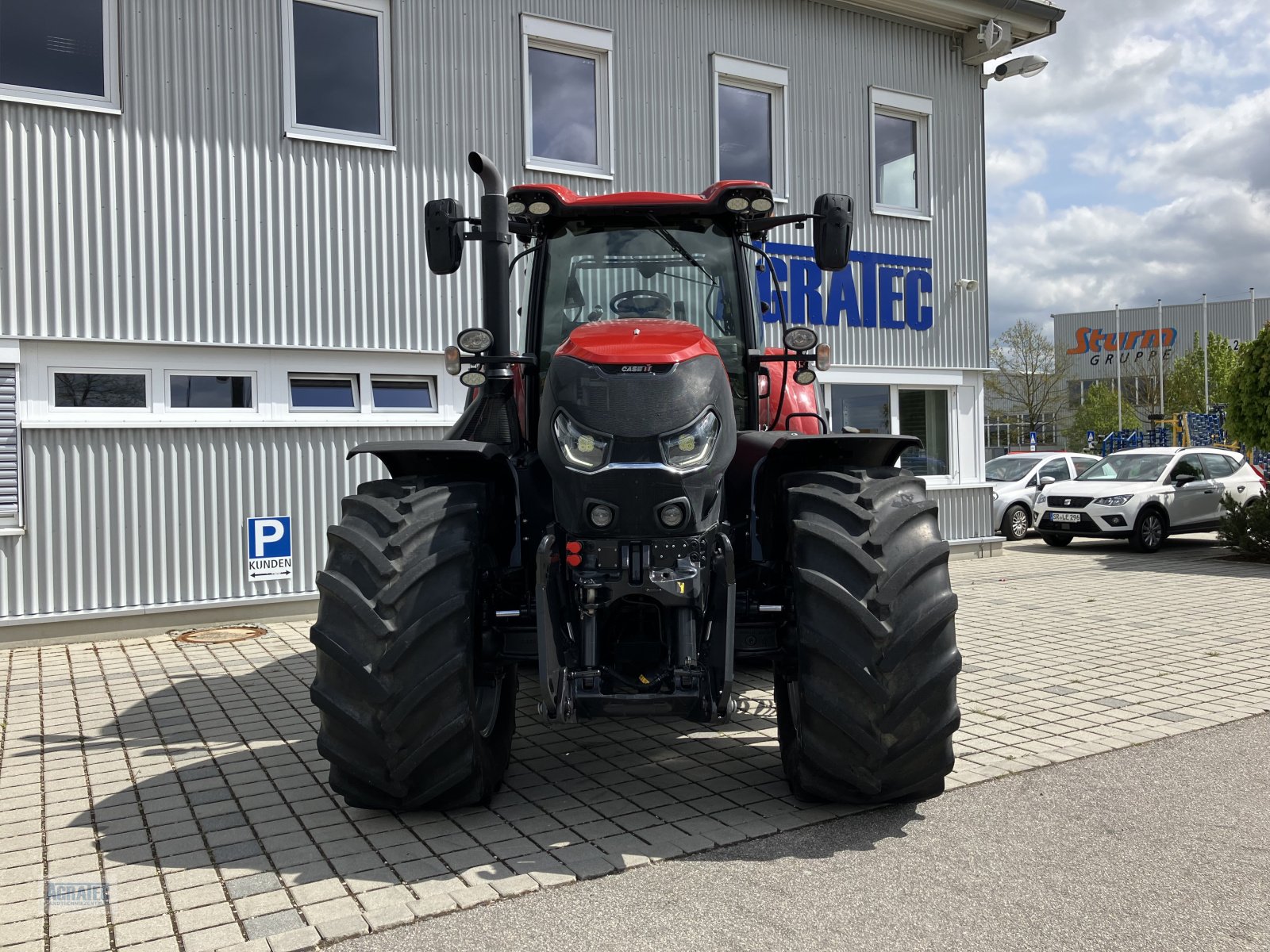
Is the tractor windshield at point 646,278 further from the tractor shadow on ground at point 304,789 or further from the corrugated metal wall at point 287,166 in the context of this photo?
the corrugated metal wall at point 287,166

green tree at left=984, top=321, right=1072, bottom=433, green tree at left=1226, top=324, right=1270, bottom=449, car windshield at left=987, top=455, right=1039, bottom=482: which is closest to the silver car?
car windshield at left=987, top=455, right=1039, bottom=482

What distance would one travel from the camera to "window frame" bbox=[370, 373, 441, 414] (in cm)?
998

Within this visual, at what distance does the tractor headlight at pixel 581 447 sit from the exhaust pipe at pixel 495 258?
1.33 metres

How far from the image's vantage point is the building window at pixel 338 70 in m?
9.51

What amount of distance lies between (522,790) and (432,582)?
4.04ft

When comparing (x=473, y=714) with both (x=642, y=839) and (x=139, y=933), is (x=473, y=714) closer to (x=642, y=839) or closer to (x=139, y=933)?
(x=642, y=839)

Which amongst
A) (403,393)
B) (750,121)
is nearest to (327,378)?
(403,393)

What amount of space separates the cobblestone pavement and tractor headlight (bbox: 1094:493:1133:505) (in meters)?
6.97

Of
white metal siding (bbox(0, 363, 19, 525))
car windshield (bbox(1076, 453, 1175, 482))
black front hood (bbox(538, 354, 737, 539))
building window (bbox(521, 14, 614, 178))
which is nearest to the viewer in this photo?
black front hood (bbox(538, 354, 737, 539))

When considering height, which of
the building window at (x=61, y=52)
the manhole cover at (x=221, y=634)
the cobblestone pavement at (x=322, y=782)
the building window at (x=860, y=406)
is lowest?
the cobblestone pavement at (x=322, y=782)

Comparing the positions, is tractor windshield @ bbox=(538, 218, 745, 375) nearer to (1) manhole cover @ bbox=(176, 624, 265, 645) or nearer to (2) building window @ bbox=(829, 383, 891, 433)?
(1) manhole cover @ bbox=(176, 624, 265, 645)

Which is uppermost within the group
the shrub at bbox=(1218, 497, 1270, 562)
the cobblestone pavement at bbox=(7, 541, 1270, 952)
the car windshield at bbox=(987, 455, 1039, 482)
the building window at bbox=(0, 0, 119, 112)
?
the building window at bbox=(0, 0, 119, 112)

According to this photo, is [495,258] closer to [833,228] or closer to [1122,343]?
[833,228]

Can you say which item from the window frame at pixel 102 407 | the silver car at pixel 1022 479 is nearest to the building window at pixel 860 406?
the silver car at pixel 1022 479
